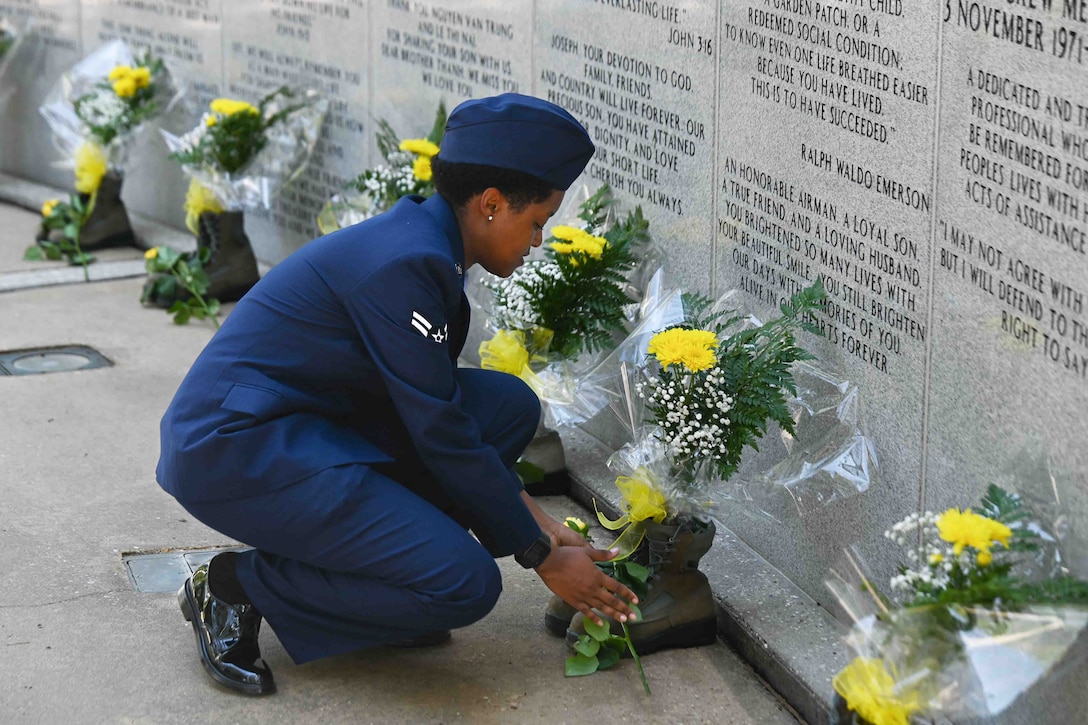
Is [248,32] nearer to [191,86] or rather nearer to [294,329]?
[191,86]

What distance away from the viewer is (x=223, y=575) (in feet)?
9.66

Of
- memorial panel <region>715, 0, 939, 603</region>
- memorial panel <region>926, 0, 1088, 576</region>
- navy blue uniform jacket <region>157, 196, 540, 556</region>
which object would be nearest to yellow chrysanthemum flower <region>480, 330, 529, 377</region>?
memorial panel <region>715, 0, 939, 603</region>

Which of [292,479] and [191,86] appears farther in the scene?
[191,86]

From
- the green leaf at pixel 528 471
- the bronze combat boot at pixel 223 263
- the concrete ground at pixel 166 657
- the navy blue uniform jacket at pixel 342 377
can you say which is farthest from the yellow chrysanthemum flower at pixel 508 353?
the bronze combat boot at pixel 223 263

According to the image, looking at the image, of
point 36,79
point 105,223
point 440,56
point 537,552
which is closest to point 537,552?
point 537,552

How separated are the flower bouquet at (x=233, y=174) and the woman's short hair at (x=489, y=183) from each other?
119 inches

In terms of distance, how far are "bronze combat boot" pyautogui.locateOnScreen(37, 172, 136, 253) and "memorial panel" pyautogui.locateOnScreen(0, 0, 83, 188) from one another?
1.30 meters

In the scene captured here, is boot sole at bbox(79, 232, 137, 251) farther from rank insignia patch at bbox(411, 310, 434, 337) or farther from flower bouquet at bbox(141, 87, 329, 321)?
rank insignia patch at bbox(411, 310, 434, 337)

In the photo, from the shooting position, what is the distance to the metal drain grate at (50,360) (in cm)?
498

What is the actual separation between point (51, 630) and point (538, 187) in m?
1.43

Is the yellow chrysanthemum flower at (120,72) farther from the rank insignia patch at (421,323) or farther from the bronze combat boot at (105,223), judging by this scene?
the rank insignia patch at (421,323)

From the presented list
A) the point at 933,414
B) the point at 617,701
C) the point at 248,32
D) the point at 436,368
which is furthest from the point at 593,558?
the point at 248,32

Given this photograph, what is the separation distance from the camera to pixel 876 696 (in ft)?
7.54

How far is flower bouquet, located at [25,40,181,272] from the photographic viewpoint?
6449mm
